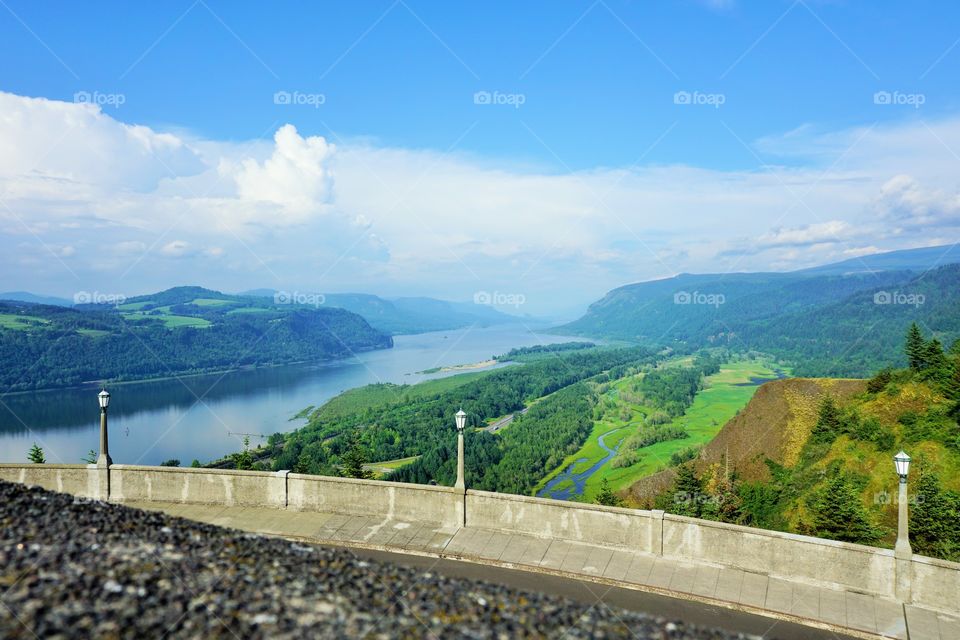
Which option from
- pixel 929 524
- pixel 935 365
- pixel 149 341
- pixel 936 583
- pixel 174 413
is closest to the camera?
pixel 936 583

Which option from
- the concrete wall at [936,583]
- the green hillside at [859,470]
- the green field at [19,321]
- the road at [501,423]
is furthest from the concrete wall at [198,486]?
the green field at [19,321]

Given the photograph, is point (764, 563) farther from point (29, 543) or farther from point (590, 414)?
point (590, 414)

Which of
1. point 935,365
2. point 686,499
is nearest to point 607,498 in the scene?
point 686,499

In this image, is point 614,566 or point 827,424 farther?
point 827,424

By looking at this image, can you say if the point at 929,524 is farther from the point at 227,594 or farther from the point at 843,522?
the point at 227,594

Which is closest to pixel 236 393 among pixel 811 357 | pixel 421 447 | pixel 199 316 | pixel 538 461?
pixel 421 447
